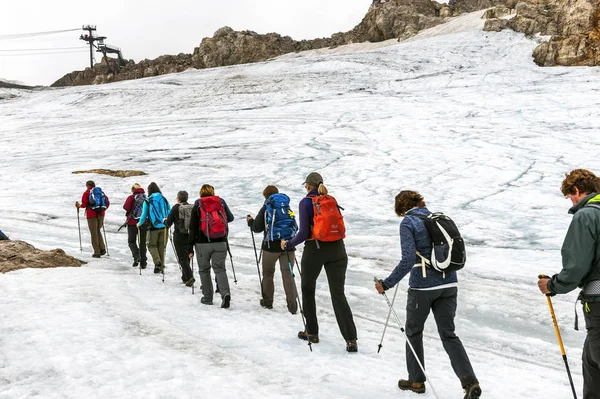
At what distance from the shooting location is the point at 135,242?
11.2m

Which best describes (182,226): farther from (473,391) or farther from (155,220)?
(473,391)

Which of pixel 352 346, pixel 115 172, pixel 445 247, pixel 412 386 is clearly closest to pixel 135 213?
pixel 352 346

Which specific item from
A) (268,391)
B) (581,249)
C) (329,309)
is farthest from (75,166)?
(581,249)

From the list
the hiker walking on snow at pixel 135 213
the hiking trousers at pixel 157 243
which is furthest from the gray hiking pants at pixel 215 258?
the hiker walking on snow at pixel 135 213

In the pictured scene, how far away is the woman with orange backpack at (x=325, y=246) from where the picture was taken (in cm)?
562

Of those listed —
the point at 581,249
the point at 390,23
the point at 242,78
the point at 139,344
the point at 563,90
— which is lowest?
Result: the point at 139,344

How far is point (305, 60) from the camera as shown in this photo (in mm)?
45781

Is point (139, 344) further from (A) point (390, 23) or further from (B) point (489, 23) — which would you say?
(A) point (390, 23)

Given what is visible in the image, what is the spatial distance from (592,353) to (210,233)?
5252 mm

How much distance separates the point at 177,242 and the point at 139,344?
363 cm

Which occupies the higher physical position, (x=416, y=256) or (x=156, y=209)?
(x=416, y=256)

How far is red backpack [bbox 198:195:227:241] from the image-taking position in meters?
7.43

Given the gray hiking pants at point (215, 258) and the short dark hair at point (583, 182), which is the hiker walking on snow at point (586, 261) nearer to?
the short dark hair at point (583, 182)

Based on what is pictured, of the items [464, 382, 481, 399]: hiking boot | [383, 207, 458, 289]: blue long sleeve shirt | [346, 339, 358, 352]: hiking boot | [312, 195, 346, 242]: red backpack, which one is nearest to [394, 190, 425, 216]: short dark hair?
[383, 207, 458, 289]: blue long sleeve shirt
